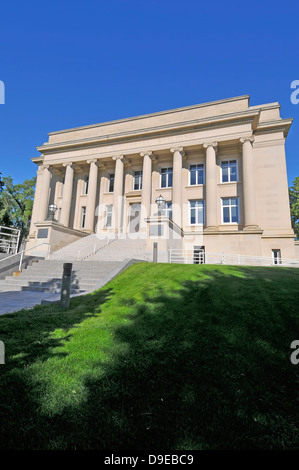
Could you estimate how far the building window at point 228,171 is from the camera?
24.0 meters

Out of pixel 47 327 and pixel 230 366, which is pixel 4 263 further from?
pixel 230 366

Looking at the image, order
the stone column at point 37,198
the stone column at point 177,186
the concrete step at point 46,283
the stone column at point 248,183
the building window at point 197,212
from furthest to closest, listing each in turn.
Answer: the stone column at point 37,198, the building window at point 197,212, the stone column at point 177,186, the stone column at point 248,183, the concrete step at point 46,283

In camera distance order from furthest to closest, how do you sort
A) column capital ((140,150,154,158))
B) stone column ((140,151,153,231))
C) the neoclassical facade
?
column capital ((140,150,154,158))
stone column ((140,151,153,231))
the neoclassical facade

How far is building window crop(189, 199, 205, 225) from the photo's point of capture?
79.4 feet

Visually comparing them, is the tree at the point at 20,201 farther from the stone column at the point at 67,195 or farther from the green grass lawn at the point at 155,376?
the green grass lawn at the point at 155,376

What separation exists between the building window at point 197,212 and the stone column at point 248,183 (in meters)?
4.44

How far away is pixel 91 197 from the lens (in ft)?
86.9

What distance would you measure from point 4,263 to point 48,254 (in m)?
5.31

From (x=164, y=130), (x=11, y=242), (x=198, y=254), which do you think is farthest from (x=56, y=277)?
(x=164, y=130)

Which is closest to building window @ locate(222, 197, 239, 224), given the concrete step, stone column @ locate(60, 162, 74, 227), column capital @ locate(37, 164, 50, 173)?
the concrete step

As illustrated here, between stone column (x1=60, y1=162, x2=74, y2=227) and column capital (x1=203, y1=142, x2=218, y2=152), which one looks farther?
stone column (x1=60, y1=162, x2=74, y2=227)

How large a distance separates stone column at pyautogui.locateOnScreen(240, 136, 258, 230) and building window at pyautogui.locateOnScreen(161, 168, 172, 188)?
311 inches

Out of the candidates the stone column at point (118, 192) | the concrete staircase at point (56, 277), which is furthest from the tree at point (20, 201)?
the concrete staircase at point (56, 277)

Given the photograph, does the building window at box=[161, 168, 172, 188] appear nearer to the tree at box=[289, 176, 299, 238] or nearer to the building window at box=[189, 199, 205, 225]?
the building window at box=[189, 199, 205, 225]
